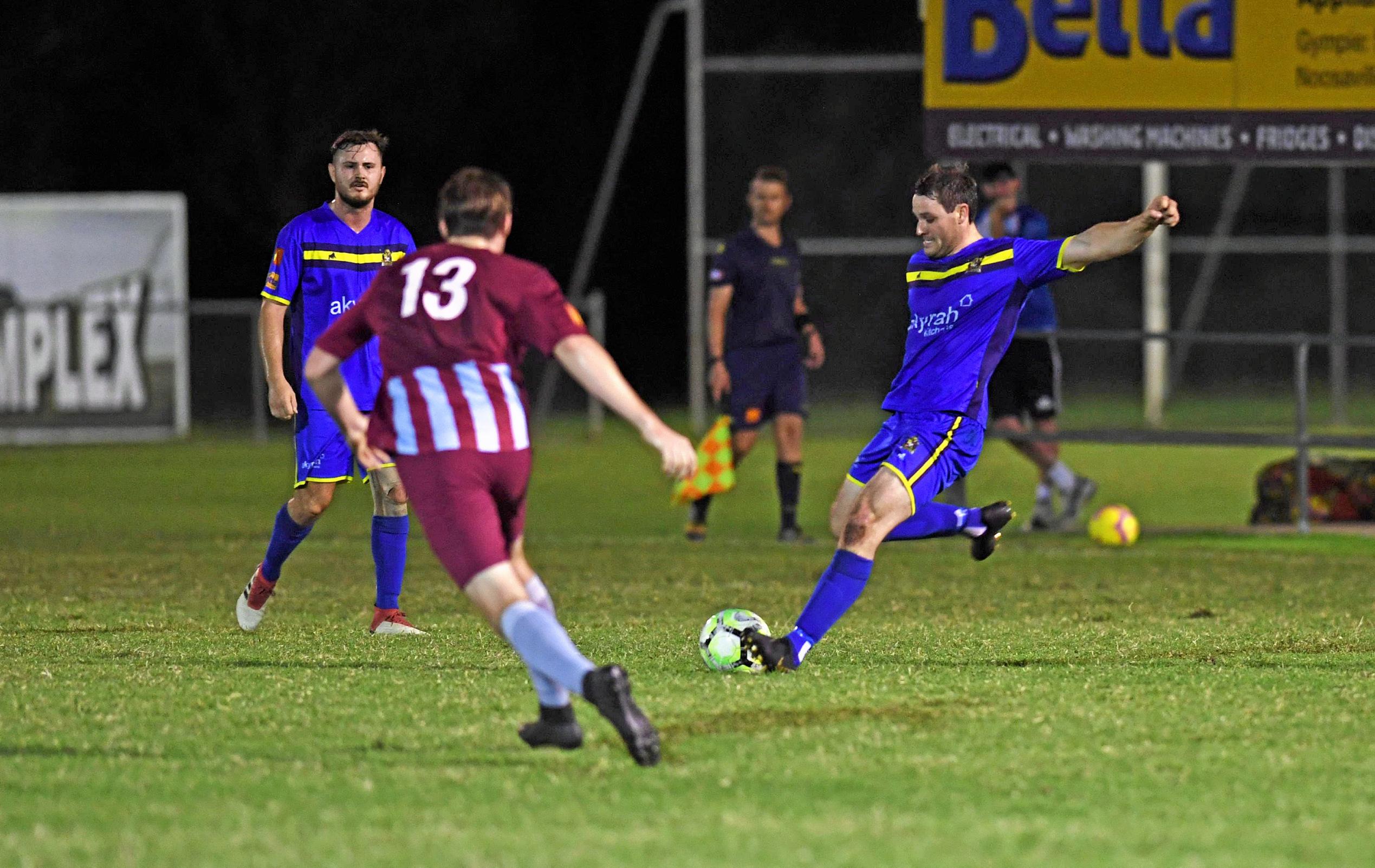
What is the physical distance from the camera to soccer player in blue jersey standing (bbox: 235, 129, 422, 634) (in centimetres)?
841

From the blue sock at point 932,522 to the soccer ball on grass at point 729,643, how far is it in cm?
78

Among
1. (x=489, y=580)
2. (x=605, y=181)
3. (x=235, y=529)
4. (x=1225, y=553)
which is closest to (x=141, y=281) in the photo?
(x=605, y=181)

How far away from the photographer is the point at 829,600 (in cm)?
717

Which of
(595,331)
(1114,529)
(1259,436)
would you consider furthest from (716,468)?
(595,331)

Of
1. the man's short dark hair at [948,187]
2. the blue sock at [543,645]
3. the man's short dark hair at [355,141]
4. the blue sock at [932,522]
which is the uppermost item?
the man's short dark hair at [355,141]

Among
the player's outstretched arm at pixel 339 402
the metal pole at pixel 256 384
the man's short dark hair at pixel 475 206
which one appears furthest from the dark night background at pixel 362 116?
the man's short dark hair at pixel 475 206

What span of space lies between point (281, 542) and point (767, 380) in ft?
16.1

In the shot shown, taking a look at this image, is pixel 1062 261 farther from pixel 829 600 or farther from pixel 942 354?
pixel 829 600

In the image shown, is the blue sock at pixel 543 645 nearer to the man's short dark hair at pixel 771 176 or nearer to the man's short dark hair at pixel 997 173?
the man's short dark hair at pixel 771 176

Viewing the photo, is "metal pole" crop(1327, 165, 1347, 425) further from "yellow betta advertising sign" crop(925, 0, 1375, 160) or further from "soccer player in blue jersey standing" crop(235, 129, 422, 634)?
"soccer player in blue jersey standing" crop(235, 129, 422, 634)

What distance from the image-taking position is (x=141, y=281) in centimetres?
2364

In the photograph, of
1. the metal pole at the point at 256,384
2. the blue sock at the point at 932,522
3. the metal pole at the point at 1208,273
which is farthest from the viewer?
the metal pole at the point at 1208,273

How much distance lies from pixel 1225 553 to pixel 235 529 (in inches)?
254

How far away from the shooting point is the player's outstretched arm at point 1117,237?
7066mm
